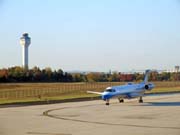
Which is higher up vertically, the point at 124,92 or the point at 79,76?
the point at 79,76

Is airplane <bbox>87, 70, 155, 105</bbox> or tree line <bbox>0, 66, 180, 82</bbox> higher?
tree line <bbox>0, 66, 180, 82</bbox>

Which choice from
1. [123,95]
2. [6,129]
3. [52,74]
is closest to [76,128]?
[6,129]

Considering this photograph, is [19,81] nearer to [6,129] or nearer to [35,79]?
[35,79]

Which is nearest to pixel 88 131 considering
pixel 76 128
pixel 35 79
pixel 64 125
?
pixel 76 128

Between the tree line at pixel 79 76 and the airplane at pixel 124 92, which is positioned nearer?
the airplane at pixel 124 92

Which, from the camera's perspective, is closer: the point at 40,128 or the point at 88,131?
the point at 88,131

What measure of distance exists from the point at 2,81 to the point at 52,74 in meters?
24.6

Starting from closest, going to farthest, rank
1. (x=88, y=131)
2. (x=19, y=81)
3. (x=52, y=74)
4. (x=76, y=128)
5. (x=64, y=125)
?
(x=88, y=131)
(x=76, y=128)
(x=64, y=125)
(x=19, y=81)
(x=52, y=74)

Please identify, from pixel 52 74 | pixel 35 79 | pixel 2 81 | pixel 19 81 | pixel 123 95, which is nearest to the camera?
pixel 123 95

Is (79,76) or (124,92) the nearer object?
(124,92)

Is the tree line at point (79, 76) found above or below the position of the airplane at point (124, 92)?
above

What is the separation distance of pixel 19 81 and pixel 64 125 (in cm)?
5612

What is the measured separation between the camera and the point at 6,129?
20.2 meters

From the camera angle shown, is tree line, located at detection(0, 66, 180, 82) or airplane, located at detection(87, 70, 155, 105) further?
tree line, located at detection(0, 66, 180, 82)
